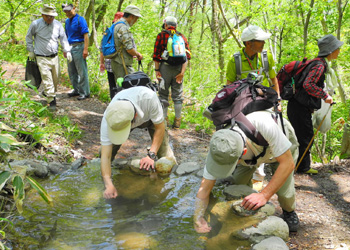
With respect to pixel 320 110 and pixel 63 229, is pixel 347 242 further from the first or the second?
pixel 63 229

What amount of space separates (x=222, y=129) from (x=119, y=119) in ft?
3.59

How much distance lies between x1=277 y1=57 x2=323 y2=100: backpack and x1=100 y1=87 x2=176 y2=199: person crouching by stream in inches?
78.9

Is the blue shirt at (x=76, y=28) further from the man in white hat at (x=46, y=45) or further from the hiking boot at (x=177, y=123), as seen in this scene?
the hiking boot at (x=177, y=123)

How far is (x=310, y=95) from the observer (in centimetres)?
439

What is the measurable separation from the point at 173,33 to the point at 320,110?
3.07m

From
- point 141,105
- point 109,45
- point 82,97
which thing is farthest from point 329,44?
point 82,97

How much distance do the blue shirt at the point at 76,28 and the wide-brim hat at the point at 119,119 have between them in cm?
525

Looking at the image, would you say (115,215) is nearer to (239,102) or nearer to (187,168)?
(187,168)

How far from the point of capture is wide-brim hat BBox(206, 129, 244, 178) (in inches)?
97.7

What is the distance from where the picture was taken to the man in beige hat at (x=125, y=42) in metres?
5.97

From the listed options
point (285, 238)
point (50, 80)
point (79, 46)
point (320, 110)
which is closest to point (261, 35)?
point (320, 110)

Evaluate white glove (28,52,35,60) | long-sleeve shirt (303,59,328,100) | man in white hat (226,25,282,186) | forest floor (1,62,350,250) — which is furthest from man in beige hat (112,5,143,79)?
long-sleeve shirt (303,59,328,100)

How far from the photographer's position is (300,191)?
4.29 meters

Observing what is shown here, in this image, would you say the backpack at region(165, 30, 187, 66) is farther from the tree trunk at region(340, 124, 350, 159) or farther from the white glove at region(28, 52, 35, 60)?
the tree trunk at region(340, 124, 350, 159)
